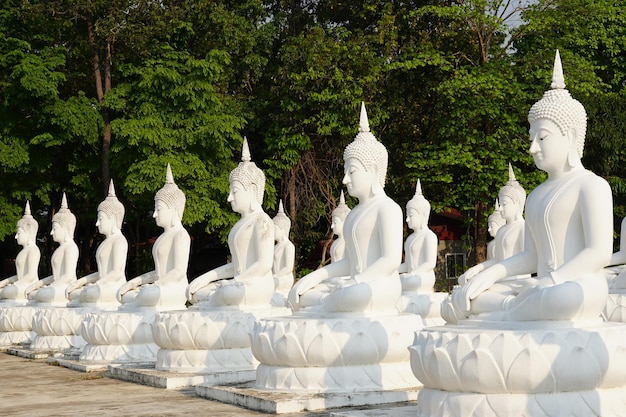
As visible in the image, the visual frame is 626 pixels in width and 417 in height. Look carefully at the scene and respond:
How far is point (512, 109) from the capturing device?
28.1 meters

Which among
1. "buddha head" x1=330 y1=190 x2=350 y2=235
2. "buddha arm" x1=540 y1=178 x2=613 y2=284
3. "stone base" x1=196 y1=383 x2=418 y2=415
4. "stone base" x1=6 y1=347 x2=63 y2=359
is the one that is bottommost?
"stone base" x1=196 y1=383 x2=418 y2=415

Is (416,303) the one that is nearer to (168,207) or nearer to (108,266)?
(168,207)

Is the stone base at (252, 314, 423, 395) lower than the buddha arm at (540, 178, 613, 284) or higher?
lower

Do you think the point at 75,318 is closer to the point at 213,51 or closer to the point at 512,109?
→ the point at 213,51

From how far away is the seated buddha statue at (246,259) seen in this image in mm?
12523

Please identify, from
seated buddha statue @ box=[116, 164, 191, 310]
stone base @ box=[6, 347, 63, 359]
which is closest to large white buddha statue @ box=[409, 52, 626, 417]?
seated buddha statue @ box=[116, 164, 191, 310]

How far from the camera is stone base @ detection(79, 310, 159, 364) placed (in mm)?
14156

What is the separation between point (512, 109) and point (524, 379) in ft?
70.8

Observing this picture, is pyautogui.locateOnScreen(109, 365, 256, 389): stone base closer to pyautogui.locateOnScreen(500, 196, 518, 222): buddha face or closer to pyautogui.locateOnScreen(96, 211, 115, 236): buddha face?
pyautogui.locateOnScreen(96, 211, 115, 236): buddha face

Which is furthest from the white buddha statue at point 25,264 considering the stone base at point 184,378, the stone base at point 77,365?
the stone base at point 184,378

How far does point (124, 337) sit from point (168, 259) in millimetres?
1198

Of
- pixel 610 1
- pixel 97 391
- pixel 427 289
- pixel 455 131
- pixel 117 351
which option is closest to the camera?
pixel 97 391

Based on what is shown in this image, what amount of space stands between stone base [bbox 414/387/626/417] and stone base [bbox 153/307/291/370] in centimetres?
498

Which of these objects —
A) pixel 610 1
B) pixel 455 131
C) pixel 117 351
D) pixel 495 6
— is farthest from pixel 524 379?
pixel 610 1
